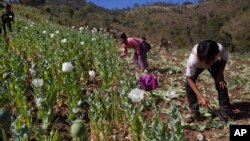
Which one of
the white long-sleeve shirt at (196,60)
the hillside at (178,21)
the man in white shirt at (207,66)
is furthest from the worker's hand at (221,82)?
the hillside at (178,21)

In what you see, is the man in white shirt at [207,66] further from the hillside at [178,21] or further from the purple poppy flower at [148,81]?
the hillside at [178,21]

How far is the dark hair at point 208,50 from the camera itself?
16.5 ft

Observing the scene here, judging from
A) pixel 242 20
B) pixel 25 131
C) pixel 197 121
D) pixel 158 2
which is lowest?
pixel 197 121

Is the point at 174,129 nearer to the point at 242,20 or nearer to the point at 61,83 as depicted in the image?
the point at 61,83

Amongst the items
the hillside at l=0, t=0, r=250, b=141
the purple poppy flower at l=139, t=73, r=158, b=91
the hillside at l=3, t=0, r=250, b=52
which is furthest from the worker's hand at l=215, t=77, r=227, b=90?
the hillside at l=3, t=0, r=250, b=52

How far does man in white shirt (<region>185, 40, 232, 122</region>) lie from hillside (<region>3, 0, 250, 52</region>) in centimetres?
2341

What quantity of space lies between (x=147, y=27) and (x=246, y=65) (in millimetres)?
72253

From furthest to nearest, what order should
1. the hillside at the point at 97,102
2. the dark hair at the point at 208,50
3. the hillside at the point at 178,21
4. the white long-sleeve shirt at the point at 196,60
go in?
1. the hillside at the point at 178,21
2. the white long-sleeve shirt at the point at 196,60
3. the dark hair at the point at 208,50
4. the hillside at the point at 97,102

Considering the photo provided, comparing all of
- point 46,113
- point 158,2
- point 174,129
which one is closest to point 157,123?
point 174,129

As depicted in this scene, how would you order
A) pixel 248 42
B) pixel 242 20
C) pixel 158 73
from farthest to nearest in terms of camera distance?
pixel 242 20
pixel 248 42
pixel 158 73

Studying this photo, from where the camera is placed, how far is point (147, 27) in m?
83.0

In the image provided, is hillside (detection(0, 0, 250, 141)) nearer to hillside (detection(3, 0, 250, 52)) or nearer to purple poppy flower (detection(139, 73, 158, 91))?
purple poppy flower (detection(139, 73, 158, 91))

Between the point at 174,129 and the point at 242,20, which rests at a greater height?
the point at 242,20

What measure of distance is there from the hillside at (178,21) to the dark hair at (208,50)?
79.0ft
